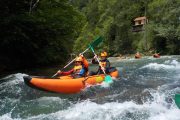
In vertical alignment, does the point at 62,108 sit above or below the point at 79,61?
below

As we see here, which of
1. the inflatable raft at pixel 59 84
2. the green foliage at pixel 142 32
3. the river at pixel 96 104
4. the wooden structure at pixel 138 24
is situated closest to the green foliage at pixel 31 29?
the river at pixel 96 104

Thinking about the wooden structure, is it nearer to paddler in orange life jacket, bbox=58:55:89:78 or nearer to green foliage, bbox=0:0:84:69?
green foliage, bbox=0:0:84:69

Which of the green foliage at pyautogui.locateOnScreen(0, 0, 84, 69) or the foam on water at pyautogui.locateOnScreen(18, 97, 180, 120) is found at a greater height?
the green foliage at pyautogui.locateOnScreen(0, 0, 84, 69)

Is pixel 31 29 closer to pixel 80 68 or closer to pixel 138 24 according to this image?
pixel 80 68

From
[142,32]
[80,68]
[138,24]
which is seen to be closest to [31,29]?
[80,68]

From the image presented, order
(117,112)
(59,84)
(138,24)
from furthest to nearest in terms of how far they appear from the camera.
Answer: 1. (138,24)
2. (59,84)
3. (117,112)

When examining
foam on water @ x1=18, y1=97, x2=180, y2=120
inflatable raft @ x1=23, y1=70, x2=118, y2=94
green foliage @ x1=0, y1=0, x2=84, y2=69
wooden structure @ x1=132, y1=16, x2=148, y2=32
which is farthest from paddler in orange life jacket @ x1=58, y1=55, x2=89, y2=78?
wooden structure @ x1=132, y1=16, x2=148, y2=32

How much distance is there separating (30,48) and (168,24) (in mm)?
21096

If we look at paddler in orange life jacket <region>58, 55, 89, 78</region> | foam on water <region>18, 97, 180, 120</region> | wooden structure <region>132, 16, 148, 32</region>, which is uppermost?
paddler in orange life jacket <region>58, 55, 89, 78</region>

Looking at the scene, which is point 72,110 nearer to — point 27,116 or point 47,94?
point 27,116

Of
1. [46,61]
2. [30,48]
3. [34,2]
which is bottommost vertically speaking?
[46,61]

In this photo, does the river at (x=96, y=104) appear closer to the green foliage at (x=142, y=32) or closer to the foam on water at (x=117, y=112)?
the foam on water at (x=117, y=112)

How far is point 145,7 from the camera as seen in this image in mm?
47938

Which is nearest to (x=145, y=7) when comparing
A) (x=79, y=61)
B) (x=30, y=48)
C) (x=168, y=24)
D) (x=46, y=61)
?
(x=168, y=24)
